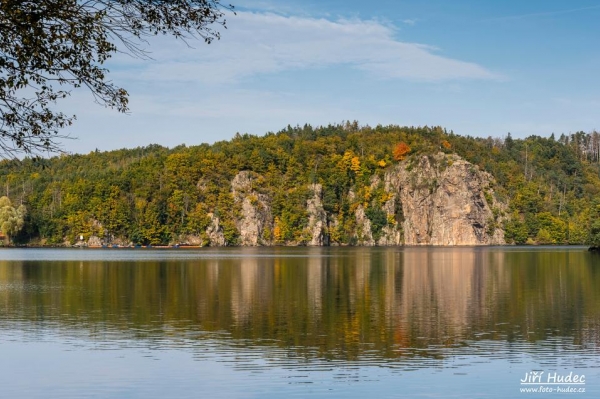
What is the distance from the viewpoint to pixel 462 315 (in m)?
43.7

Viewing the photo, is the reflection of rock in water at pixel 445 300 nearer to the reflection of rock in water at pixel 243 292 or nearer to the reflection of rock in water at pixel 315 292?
the reflection of rock in water at pixel 315 292

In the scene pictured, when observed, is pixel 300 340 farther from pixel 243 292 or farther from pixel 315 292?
pixel 243 292

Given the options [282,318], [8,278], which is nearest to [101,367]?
[282,318]

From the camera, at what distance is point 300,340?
34.7 metres

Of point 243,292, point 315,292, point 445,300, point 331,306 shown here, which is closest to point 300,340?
point 331,306

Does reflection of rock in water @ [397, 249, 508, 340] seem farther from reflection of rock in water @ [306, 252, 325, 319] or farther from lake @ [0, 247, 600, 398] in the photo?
reflection of rock in water @ [306, 252, 325, 319]

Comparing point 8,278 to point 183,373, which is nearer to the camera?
point 183,373

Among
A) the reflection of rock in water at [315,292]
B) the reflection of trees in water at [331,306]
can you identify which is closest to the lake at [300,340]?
the reflection of trees in water at [331,306]

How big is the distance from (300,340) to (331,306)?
44.6ft

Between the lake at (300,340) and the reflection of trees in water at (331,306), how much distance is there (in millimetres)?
116

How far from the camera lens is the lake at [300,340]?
25.8 m

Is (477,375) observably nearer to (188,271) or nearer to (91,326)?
(91,326)

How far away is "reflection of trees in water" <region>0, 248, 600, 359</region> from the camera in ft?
119

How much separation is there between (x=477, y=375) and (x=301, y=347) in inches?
327
